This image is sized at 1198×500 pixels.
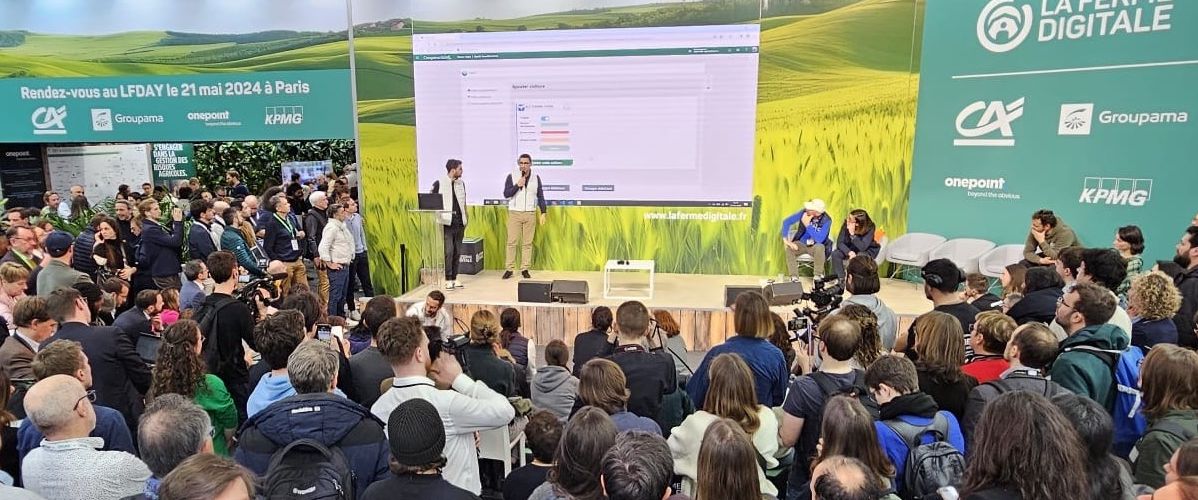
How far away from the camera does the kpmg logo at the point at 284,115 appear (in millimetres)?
7945

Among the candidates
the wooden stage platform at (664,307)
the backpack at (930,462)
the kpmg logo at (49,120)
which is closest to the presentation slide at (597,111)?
the wooden stage platform at (664,307)

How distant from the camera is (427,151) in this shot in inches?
337

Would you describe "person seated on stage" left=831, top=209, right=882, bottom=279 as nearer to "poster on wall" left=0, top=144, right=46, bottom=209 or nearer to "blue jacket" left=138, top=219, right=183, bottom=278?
"blue jacket" left=138, top=219, right=183, bottom=278

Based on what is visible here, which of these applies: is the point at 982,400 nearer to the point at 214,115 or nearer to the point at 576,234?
the point at 576,234

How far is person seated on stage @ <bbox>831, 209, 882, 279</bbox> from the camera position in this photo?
716 centimetres

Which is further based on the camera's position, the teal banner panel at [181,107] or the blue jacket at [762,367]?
the teal banner panel at [181,107]

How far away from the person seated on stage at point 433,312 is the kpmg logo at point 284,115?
391 centimetres

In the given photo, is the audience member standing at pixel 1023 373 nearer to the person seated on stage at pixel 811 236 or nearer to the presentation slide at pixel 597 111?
the person seated on stage at pixel 811 236

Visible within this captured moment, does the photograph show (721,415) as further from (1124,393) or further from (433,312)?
(433,312)

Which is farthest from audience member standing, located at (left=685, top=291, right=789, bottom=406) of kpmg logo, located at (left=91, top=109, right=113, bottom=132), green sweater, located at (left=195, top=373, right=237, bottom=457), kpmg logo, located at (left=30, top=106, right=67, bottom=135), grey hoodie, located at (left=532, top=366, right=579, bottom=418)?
kpmg logo, located at (left=30, top=106, right=67, bottom=135)

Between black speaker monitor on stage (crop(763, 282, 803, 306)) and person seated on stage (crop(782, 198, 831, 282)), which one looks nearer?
black speaker monitor on stage (crop(763, 282, 803, 306))

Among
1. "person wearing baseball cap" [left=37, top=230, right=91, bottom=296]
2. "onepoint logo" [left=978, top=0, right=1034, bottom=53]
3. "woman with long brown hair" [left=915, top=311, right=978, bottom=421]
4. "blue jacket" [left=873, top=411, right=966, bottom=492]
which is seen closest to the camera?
"blue jacket" [left=873, top=411, right=966, bottom=492]

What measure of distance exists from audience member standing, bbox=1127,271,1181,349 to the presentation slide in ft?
16.2

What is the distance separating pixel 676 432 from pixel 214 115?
25.1 feet
